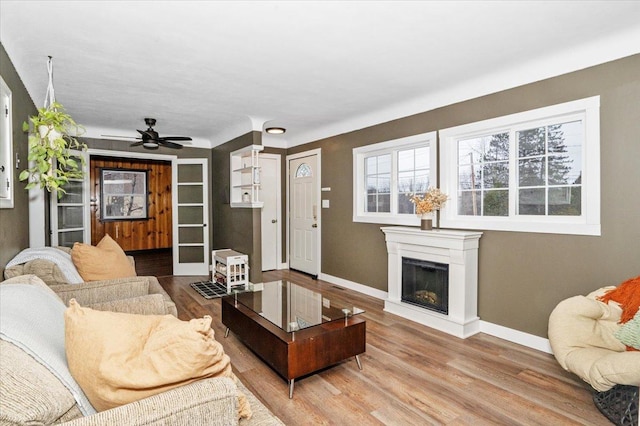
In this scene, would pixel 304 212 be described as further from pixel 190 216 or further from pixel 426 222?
pixel 426 222

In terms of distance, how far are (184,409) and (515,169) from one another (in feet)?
10.8

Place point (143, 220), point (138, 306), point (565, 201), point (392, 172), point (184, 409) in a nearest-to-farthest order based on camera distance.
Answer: point (184, 409) < point (138, 306) < point (565, 201) < point (392, 172) < point (143, 220)

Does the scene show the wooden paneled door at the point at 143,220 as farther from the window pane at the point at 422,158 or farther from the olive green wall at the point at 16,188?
the window pane at the point at 422,158

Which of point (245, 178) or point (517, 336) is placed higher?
point (245, 178)

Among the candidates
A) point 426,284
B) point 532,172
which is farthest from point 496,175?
point 426,284

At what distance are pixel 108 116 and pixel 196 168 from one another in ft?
5.78

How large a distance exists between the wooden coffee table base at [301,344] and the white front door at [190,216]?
148 inches

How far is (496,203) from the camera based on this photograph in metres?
3.34

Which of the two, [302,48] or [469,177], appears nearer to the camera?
[302,48]

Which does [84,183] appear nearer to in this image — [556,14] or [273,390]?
[273,390]

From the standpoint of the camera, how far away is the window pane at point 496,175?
10.7 ft

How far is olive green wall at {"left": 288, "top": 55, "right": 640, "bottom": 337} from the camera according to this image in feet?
8.11

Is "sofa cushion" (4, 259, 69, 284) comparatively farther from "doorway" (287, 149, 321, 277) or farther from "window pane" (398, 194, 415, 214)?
"doorway" (287, 149, 321, 277)

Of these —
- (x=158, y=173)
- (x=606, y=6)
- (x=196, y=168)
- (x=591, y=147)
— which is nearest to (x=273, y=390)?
(x=591, y=147)
